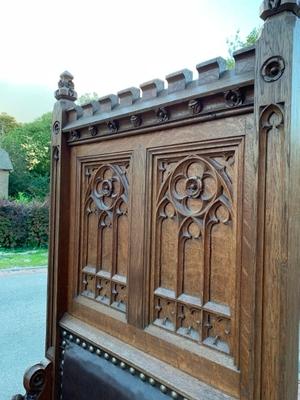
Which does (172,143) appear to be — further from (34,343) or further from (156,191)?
(34,343)

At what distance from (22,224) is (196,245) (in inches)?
353

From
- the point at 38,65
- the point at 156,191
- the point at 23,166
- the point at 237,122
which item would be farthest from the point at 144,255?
the point at 23,166

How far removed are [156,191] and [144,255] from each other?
177 millimetres

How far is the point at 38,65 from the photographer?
48.7 feet

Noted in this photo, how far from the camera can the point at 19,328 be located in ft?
10.6

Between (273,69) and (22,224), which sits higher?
(273,69)

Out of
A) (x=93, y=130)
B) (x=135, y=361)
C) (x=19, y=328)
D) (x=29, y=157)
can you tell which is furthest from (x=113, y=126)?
(x=29, y=157)

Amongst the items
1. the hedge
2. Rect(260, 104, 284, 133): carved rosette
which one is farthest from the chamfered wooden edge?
the hedge

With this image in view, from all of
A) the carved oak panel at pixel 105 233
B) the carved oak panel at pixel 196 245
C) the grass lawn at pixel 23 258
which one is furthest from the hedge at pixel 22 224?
the carved oak panel at pixel 196 245

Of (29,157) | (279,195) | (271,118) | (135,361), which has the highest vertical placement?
(29,157)

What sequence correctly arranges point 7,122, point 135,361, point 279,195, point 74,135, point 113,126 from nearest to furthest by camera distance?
point 279,195
point 135,361
point 113,126
point 74,135
point 7,122

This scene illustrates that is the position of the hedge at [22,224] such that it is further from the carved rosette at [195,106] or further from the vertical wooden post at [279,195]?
the vertical wooden post at [279,195]

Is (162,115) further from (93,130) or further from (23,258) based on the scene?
(23,258)

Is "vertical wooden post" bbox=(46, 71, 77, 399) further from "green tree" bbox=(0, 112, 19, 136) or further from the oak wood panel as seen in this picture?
"green tree" bbox=(0, 112, 19, 136)
